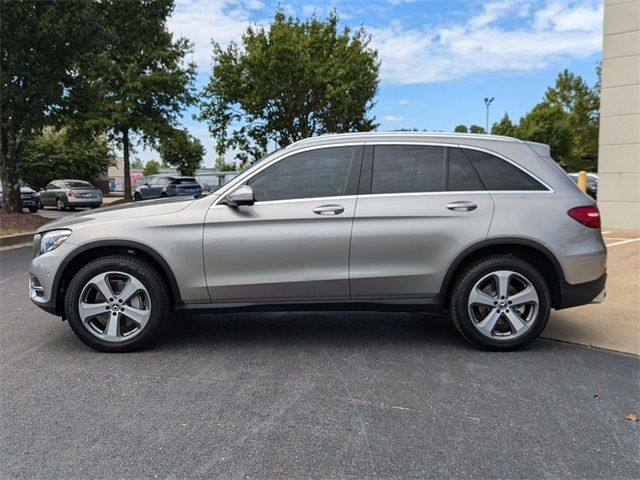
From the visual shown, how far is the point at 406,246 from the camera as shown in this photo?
4320 mm

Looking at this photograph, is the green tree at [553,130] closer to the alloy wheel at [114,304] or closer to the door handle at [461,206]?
the door handle at [461,206]

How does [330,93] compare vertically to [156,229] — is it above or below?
above

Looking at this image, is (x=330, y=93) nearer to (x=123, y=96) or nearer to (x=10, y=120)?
(x=123, y=96)

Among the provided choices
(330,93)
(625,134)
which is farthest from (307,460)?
(330,93)

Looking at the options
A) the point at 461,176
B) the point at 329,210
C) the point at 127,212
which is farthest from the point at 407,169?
the point at 127,212

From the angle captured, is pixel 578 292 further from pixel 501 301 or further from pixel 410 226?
pixel 410 226

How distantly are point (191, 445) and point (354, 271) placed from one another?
1.93 meters

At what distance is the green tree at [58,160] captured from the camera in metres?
37.6

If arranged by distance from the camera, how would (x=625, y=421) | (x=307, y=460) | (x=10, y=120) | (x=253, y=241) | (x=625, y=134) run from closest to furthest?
(x=307, y=460) < (x=625, y=421) < (x=253, y=241) < (x=625, y=134) < (x=10, y=120)

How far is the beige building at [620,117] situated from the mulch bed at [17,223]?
1369 cm

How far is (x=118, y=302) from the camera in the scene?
4328 mm

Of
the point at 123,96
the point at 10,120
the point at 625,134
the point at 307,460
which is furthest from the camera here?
the point at 123,96

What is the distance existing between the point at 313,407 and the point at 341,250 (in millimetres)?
1348

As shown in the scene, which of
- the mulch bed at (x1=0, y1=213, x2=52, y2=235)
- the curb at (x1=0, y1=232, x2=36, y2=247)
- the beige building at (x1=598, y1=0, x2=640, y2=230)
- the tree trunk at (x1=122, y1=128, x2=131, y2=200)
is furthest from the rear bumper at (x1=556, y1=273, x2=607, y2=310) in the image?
the tree trunk at (x1=122, y1=128, x2=131, y2=200)
